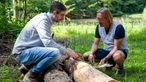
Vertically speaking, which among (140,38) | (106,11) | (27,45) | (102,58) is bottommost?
(140,38)

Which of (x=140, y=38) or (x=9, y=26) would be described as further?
(x=140, y=38)

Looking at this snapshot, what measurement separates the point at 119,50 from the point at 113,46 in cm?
23

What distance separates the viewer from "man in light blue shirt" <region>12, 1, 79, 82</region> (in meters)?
5.66

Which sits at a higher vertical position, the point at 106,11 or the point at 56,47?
the point at 106,11

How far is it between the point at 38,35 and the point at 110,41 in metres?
1.58

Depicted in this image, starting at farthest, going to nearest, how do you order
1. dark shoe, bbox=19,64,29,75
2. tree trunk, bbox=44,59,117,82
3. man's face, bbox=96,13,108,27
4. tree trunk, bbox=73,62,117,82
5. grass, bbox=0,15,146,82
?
1. grass, bbox=0,15,146,82
2. man's face, bbox=96,13,108,27
3. dark shoe, bbox=19,64,29,75
4. tree trunk, bbox=44,59,117,82
5. tree trunk, bbox=73,62,117,82

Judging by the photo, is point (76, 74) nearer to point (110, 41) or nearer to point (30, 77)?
point (30, 77)

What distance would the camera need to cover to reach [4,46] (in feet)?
29.1

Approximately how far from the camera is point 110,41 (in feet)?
22.3

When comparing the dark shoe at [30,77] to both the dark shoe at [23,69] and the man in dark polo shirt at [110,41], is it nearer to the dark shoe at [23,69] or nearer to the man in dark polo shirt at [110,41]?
the dark shoe at [23,69]

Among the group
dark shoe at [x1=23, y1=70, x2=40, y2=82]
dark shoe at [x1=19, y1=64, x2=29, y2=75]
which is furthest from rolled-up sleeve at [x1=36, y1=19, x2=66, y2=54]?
dark shoe at [x1=19, y1=64, x2=29, y2=75]

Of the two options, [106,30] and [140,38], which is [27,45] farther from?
[140,38]

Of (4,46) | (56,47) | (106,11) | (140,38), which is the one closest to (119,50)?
(106,11)

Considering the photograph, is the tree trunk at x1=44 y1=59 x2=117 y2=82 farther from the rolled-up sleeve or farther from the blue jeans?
the rolled-up sleeve
